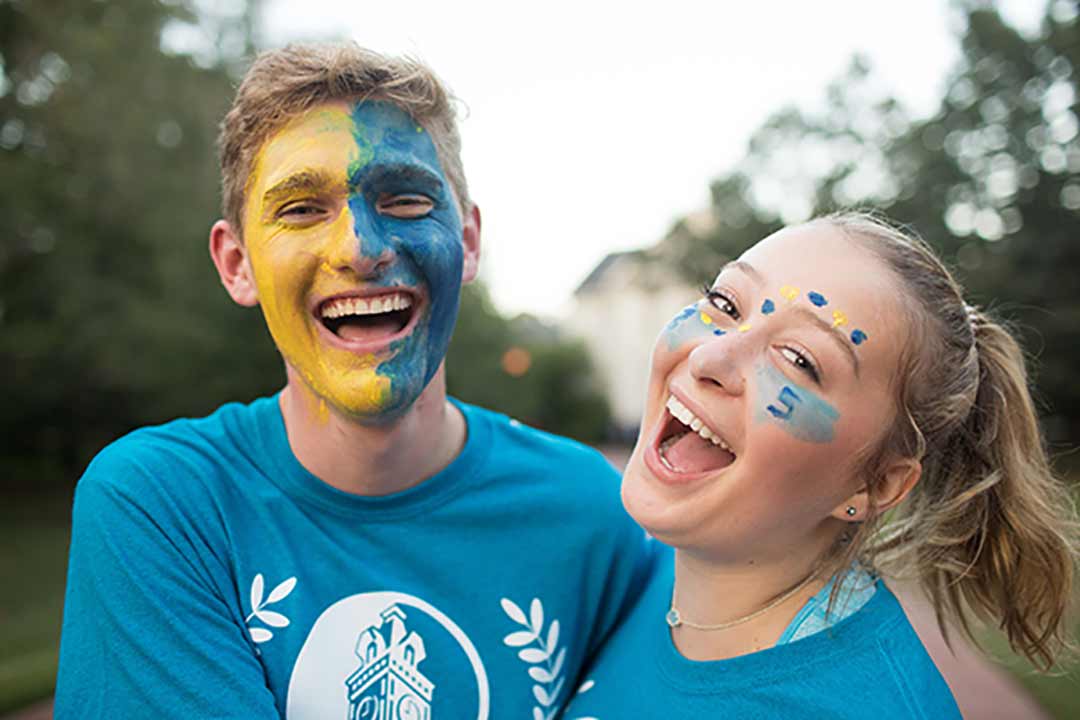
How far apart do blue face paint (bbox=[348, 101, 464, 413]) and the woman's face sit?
2.10 feet

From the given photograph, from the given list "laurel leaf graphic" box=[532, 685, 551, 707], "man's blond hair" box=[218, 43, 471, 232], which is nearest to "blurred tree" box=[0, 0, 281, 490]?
"man's blond hair" box=[218, 43, 471, 232]

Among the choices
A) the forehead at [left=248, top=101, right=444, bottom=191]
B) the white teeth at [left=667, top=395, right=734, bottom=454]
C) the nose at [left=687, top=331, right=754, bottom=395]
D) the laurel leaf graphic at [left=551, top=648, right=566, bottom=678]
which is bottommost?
the laurel leaf graphic at [left=551, top=648, right=566, bottom=678]

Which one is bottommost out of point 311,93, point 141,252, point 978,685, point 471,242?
point 978,685

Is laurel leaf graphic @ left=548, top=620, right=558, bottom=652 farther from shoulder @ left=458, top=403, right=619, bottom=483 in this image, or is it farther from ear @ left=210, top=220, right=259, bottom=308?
ear @ left=210, top=220, right=259, bottom=308

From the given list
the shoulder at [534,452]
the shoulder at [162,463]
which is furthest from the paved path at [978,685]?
the shoulder at [162,463]

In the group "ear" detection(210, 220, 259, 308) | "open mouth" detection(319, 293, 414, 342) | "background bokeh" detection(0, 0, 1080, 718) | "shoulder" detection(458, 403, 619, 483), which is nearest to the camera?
"open mouth" detection(319, 293, 414, 342)

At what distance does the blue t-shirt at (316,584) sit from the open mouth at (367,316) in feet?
1.10

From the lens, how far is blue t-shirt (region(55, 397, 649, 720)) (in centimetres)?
171

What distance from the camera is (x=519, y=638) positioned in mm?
2084

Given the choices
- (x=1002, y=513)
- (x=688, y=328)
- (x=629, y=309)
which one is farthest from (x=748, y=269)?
(x=629, y=309)

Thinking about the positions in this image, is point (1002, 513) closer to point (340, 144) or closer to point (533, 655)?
point (533, 655)

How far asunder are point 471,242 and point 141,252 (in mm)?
12690

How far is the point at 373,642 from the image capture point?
194 cm

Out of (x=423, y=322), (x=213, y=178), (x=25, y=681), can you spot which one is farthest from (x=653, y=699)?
(x=213, y=178)
